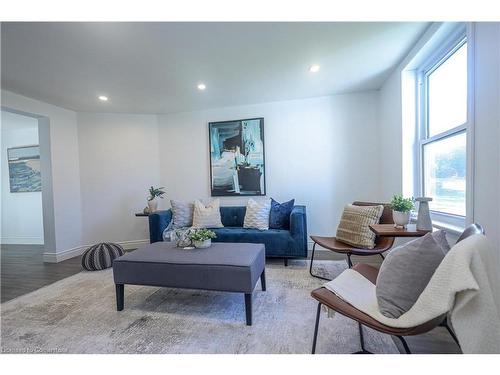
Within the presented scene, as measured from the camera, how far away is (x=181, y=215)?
3465mm

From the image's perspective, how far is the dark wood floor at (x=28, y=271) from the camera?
2.51 metres

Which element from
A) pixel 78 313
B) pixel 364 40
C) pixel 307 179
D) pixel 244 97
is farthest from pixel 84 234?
pixel 364 40

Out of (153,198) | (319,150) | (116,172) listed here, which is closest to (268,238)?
(319,150)

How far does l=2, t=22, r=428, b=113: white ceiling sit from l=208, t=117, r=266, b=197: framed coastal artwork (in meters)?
0.54

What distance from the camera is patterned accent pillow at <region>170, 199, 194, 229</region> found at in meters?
3.43

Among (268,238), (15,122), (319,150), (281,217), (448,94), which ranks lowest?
(268,238)

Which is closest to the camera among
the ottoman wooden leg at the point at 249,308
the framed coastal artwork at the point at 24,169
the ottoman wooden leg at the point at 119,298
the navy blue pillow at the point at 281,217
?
the ottoman wooden leg at the point at 249,308

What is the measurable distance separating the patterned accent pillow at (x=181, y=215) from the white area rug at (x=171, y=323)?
114 cm

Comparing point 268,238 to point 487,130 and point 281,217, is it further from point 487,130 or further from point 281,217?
point 487,130

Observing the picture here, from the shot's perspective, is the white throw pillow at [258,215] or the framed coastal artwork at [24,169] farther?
the framed coastal artwork at [24,169]

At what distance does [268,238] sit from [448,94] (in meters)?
2.33

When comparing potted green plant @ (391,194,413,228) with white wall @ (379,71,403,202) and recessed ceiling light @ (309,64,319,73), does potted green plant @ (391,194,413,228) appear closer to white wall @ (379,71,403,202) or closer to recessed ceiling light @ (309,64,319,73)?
white wall @ (379,71,403,202)

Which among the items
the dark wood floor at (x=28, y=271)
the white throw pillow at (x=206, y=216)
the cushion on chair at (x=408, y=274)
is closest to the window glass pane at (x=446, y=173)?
the cushion on chair at (x=408, y=274)

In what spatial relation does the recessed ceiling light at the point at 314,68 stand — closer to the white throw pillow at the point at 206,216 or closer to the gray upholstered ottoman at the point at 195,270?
the gray upholstered ottoman at the point at 195,270
